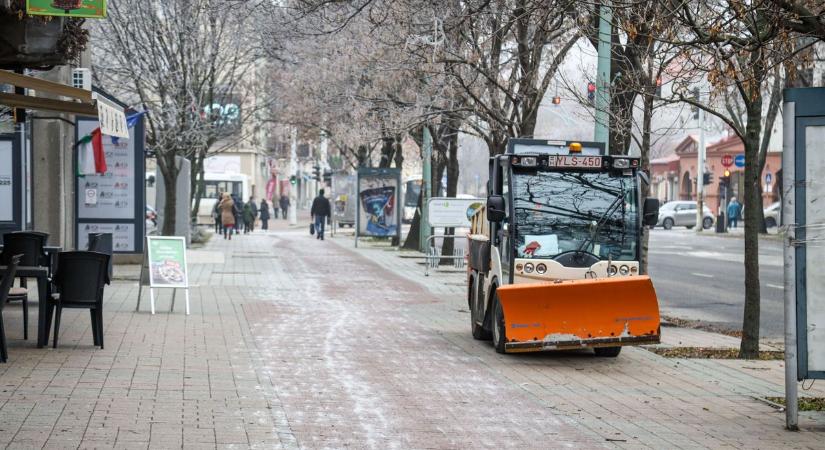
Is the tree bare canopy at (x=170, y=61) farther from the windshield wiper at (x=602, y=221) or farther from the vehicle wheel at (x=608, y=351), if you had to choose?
the vehicle wheel at (x=608, y=351)

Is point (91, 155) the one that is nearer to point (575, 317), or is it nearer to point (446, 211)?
A: point (446, 211)

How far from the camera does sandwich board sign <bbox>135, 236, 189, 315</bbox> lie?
55.4ft

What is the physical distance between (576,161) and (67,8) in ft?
19.5

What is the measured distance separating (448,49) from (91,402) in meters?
12.0

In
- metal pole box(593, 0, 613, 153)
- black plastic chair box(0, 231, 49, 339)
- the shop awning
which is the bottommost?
black plastic chair box(0, 231, 49, 339)

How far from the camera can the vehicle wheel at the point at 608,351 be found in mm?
13070

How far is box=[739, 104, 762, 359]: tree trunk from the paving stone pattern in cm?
41

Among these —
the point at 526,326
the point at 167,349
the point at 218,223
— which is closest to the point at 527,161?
the point at 526,326

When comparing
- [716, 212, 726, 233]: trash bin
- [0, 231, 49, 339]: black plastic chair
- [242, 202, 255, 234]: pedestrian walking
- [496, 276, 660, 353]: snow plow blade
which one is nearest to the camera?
[496, 276, 660, 353]: snow plow blade

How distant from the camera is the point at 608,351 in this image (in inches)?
516

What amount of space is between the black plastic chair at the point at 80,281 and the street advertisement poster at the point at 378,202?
26.0 meters

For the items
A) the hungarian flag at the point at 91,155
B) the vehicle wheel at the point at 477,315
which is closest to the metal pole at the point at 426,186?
the hungarian flag at the point at 91,155

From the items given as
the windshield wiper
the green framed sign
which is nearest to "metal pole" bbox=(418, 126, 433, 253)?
the green framed sign

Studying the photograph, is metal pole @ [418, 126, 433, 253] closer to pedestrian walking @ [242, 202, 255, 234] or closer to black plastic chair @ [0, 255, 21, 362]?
pedestrian walking @ [242, 202, 255, 234]
